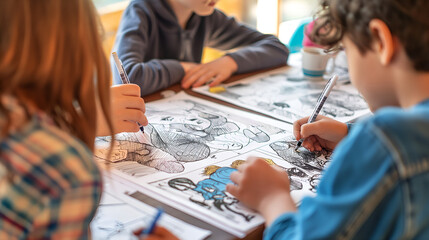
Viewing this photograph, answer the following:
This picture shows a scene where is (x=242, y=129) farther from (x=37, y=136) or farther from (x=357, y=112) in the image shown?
(x=37, y=136)

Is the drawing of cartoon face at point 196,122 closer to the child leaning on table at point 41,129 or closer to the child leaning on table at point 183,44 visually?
the child leaning on table at point 183,44

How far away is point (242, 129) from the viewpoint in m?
0.96

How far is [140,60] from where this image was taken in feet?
4.01

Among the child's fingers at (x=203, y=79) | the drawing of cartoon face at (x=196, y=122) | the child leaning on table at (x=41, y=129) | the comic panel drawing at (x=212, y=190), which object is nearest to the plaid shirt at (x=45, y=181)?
the child leaning on table at (x=41, y=129)

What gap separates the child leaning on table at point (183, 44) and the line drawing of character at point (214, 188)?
0.42 m

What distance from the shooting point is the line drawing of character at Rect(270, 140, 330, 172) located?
0.83 m

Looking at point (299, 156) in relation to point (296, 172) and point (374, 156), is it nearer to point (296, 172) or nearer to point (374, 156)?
point (296, 172)

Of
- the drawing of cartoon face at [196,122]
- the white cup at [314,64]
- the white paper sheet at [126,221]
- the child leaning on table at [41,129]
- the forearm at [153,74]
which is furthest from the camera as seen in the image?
the white cup at [314,64]

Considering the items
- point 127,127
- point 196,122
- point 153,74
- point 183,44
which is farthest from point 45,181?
point 183,44

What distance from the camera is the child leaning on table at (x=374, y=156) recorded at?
0.48m

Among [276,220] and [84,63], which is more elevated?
[84,63]

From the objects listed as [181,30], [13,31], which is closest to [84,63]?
[13,31]

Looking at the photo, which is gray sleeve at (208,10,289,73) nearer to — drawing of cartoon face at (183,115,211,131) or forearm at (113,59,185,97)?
forearm at (113,59,185,97)

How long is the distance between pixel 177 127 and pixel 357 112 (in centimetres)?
42
